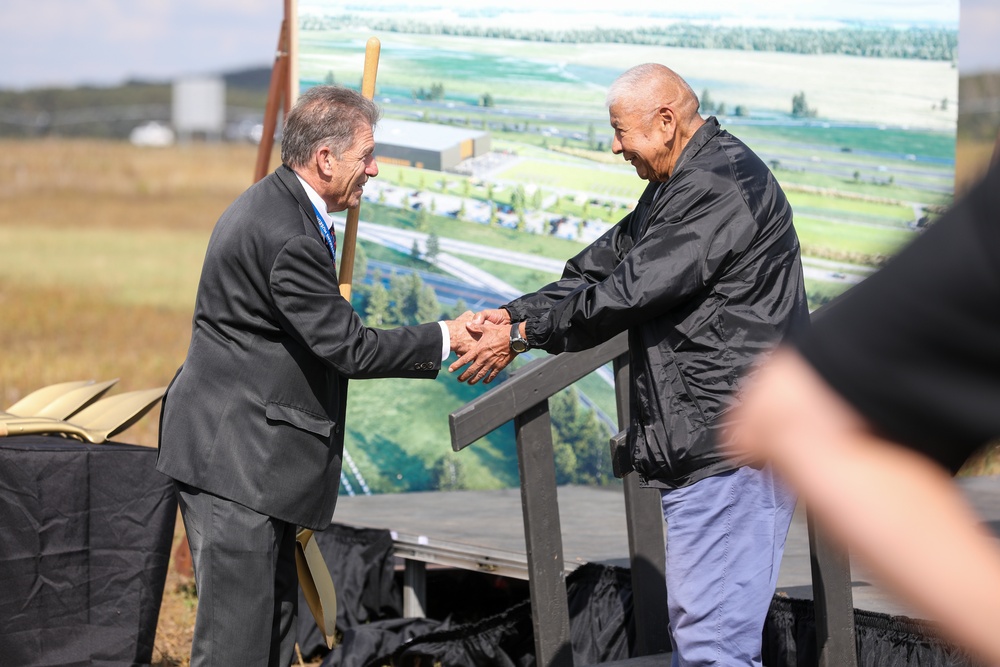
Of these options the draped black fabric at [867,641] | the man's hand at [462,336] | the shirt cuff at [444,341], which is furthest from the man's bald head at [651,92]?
the draped black fabric at [867,641]

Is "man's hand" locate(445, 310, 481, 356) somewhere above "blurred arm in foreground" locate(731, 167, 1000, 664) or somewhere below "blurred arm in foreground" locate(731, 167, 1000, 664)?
below

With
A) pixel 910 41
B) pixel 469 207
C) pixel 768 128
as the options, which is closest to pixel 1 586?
pixel 469 207

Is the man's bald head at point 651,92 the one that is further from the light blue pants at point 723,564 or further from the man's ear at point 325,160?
the light blue pants at point 723,564

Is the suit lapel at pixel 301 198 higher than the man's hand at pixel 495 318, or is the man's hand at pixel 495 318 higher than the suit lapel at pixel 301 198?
the suit lapel at pixel 301 198

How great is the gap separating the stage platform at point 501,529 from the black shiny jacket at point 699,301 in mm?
1136

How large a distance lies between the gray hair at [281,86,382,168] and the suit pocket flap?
2.14ft

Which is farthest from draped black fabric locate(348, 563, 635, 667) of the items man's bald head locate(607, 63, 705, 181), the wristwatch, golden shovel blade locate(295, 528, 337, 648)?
man's bald head locate(607, 63, 705, 181)

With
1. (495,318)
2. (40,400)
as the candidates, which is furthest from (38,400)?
(495,318)

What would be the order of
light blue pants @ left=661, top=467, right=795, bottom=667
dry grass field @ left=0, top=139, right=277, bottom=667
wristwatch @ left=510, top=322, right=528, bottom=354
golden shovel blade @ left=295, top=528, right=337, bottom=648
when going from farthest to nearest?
dry grass field @ left=0, top=139, right=277, bottom=667 → golden shovel blade @ left=295, top=528, right=337, bottom=648 → wristwatch @ left=510, top=322, right=528, bottom=354 → light blue pants @ left=661, top=467, right=795, bottom=667

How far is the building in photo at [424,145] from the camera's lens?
5863 millimetres

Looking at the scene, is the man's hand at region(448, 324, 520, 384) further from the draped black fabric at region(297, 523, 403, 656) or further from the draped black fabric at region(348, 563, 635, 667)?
the draped black fabric at region(297, 523, 403, 656)

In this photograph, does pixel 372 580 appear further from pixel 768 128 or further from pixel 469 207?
pixel 768 128

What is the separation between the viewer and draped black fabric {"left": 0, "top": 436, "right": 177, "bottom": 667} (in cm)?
380

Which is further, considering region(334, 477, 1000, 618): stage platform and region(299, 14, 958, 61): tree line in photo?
region(299, 14, 958, 61): tree line in photo
